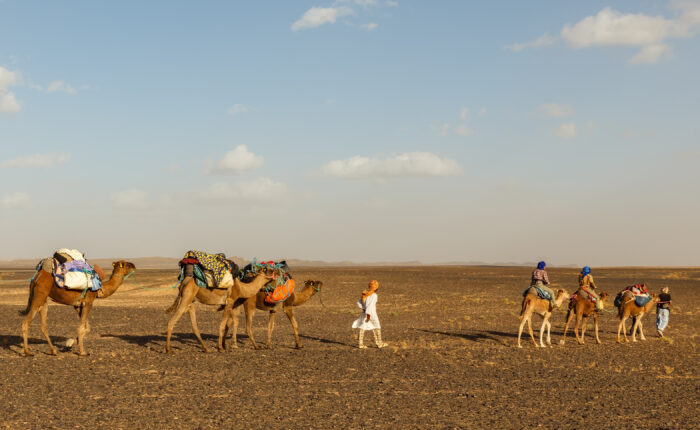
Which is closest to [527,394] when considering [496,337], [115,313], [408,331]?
[496,337]

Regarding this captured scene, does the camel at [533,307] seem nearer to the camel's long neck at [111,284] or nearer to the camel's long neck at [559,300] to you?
the camel's long neck at [559,300]

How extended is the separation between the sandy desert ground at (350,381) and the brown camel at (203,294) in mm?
784

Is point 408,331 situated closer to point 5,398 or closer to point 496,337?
point 496,337

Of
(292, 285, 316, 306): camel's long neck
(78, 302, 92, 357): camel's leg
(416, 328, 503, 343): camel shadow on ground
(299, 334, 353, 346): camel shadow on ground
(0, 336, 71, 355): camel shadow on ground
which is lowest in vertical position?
(0, 336, 71, 355): camel shadow on ground

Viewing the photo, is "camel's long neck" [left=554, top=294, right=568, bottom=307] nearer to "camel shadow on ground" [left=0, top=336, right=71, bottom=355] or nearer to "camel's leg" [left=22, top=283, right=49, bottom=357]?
"camel shadow on ground" [left=0, top=336, right=71, bottom=355]

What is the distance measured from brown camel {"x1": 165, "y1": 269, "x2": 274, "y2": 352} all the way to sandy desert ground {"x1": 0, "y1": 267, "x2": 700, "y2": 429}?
78cm

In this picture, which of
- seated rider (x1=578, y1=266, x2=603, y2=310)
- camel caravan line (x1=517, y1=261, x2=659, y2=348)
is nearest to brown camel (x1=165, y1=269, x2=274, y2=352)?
camel caravan line (x1=517, y1=261, x2=659, y2=348)

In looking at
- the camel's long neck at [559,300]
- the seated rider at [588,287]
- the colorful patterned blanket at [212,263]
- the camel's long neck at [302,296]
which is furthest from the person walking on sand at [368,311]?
the seated rider at [588,287]

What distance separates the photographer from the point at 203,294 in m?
15.0

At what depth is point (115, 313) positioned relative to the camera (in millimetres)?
26750

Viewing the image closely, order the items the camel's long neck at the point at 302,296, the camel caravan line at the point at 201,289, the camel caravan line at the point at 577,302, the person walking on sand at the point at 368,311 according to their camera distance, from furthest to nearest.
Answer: the camel caravan line at the point at 577,302 < the camel's long neck at the point at 302,296 < the person walking on sand at the point at 368,311 < the camel caravan line at the point at 201,289

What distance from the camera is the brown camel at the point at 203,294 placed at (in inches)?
578

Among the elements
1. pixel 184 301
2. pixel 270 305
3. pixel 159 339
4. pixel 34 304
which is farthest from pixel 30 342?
pixel 270 305

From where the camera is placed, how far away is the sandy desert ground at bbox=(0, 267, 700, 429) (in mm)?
9344
